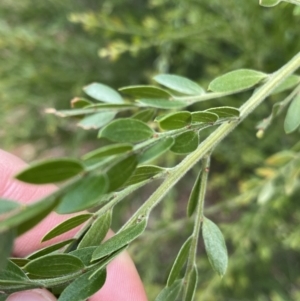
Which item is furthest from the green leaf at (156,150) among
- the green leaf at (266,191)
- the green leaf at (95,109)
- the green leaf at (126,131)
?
the green leaf at (266,191)

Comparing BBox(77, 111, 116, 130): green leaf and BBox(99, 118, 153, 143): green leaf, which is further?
BBox(77, 111, 116, 130): green leaf

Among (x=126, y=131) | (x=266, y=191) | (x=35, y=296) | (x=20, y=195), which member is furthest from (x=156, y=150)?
(x=20, y=195)

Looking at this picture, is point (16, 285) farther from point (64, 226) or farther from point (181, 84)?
point (181, 84)

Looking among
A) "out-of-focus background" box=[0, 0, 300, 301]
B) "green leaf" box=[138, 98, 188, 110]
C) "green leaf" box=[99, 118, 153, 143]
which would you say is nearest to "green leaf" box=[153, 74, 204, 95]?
"green leaf" box=[138, 98, 188, 110]

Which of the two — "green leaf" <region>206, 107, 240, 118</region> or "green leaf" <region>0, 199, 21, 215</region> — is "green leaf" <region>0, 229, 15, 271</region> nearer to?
"green leaf" <region>0, 199, 21, 215</region>

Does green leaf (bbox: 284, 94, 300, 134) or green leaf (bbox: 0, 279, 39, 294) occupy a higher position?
green leaf (bbox: 284, 94, 300, 134)

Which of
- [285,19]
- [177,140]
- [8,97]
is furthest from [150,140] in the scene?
[8,97]

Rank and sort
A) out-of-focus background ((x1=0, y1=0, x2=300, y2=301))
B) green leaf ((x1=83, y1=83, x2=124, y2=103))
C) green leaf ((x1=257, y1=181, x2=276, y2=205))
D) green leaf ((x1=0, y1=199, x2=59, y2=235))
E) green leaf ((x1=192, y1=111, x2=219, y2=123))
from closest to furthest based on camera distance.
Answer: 1. green leaf ((x1=0, y1=199, x2=59, y2=235))
2. green leaf ((x1=192, y1=111, x2=219, y2=123))
3. green leaf ((x1=83, y1=83, x2=124, y2=103))
4. green leaf ((x1=257, y1=181, x2=276, y2=205))
5. out-of-focus background ((x1=0, y1=0, x2=300, y2=301))

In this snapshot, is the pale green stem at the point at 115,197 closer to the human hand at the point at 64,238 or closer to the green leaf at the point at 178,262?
the green leaf at the point at 178,262
